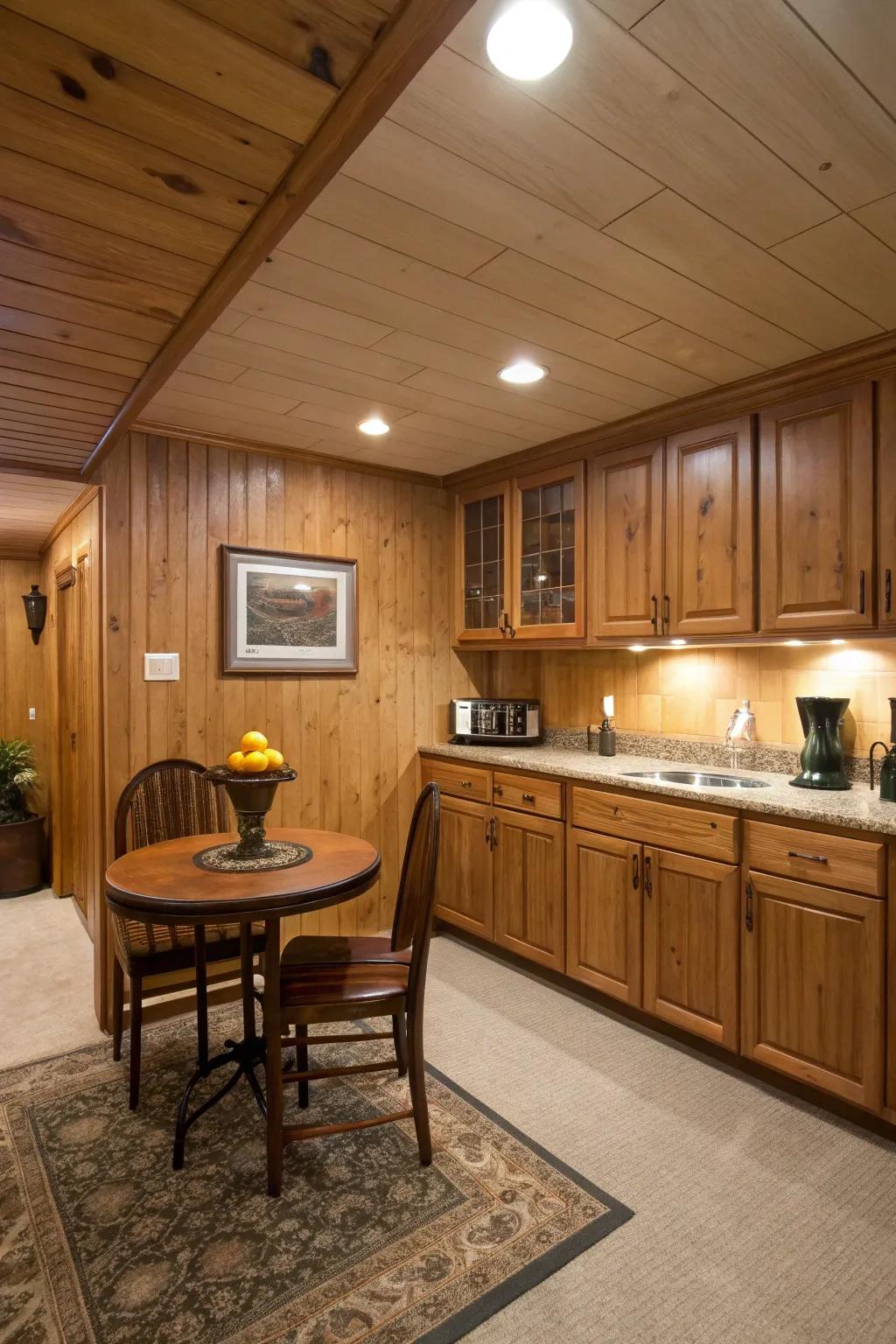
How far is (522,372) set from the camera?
105 inches

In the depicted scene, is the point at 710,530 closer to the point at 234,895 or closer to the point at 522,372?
the point at 522,372

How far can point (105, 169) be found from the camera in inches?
52.2

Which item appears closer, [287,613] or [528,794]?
[528,794]

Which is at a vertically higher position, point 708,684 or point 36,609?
point 36,609

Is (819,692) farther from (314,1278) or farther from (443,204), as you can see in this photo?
(314,1278)

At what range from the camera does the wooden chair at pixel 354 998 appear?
204cm

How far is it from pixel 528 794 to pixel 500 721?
1.99 ft

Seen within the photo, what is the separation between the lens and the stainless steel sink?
303cm

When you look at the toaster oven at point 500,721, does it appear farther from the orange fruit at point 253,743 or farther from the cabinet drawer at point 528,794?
the orange fruit at point 253,743

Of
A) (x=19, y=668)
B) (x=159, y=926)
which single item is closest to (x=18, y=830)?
(x=19, y=668)

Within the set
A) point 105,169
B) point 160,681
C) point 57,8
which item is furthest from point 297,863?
point 57,8

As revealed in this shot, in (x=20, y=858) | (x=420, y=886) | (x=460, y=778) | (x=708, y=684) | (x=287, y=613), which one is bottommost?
(x=20, y=858)

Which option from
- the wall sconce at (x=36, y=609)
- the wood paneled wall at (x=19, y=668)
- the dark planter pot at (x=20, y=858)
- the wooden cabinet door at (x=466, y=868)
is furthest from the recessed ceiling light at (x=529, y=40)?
the wood paneled wall at (x=19, y=668)

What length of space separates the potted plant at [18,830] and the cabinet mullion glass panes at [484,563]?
313 cm
